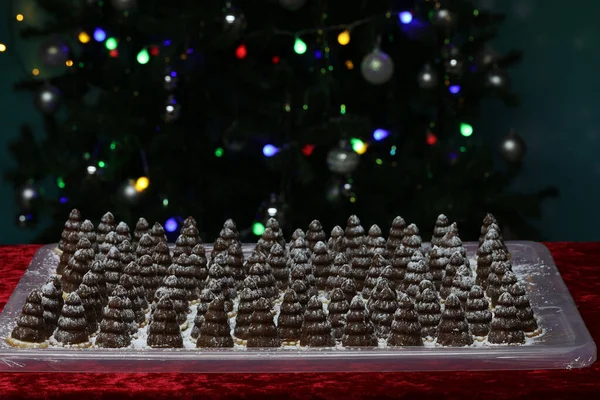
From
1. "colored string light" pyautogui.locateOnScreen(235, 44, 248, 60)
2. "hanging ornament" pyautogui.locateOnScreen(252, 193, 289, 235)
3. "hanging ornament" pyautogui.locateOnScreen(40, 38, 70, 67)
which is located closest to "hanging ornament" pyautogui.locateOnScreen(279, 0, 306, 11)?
"colored string light" pyautogui.locateOnScreen(235, 44, 248, 60)

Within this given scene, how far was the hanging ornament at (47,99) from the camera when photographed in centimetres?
443

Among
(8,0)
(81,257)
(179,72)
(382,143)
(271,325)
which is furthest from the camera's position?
(8,0)

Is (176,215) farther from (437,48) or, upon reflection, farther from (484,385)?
(484,385)

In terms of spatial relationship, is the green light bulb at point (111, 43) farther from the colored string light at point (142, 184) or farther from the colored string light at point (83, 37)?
the colored string light at point (142, 184)

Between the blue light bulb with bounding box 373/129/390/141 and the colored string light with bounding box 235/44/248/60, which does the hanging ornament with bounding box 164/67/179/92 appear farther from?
the blue light bulb with bounding box 373/129/390/141

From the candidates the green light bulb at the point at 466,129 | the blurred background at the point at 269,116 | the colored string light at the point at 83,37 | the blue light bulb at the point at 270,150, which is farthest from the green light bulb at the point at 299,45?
the colored string light at the point at 83,37

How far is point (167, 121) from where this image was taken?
14.1ft

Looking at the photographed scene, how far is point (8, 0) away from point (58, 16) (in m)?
0.95

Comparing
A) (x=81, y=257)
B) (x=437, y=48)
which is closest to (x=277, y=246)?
(x=81, y=257)

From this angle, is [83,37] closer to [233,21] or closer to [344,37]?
[233,21]

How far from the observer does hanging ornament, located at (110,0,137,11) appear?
4.18m

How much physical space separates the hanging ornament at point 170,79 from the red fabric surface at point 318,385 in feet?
7.75

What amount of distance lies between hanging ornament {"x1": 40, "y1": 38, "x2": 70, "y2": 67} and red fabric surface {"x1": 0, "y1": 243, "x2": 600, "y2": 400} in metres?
2.62

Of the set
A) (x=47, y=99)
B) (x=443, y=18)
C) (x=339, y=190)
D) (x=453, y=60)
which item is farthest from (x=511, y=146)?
(x=47, y=99)
